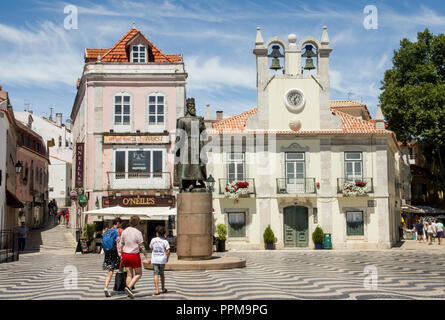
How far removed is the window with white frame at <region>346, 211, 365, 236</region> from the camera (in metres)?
32.7

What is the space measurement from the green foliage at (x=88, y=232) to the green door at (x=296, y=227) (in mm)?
10594

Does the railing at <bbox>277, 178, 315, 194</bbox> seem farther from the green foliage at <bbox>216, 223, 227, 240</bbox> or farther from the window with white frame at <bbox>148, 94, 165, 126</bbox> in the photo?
the window with white frame at <bbox>148, 94, 165, 126</bbox>

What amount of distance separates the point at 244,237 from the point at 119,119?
973 cm

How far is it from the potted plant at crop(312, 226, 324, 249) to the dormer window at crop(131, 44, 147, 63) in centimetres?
1390

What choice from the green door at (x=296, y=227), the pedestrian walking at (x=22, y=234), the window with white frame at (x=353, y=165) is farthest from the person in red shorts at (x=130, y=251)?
the window with white frame at (x=353, y=165)

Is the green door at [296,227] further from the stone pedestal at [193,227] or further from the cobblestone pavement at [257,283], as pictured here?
the stone pedestal at [193,227]

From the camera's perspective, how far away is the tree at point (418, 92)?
4266 centimetres

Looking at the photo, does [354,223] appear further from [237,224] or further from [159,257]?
[159,257]

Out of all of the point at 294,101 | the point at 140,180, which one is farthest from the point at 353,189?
the point at 140,180

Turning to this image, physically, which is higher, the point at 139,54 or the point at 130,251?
the point at 139,54

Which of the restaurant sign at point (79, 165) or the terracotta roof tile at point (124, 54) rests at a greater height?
the terracotta roof tile at point (124, 54)

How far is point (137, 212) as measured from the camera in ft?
98.4

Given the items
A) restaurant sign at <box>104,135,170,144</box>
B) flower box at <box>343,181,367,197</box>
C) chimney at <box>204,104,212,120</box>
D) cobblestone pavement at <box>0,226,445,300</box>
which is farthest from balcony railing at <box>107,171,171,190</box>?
cobblestone pavement at <box>0,226,445,300</box>

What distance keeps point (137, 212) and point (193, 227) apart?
13807mm
